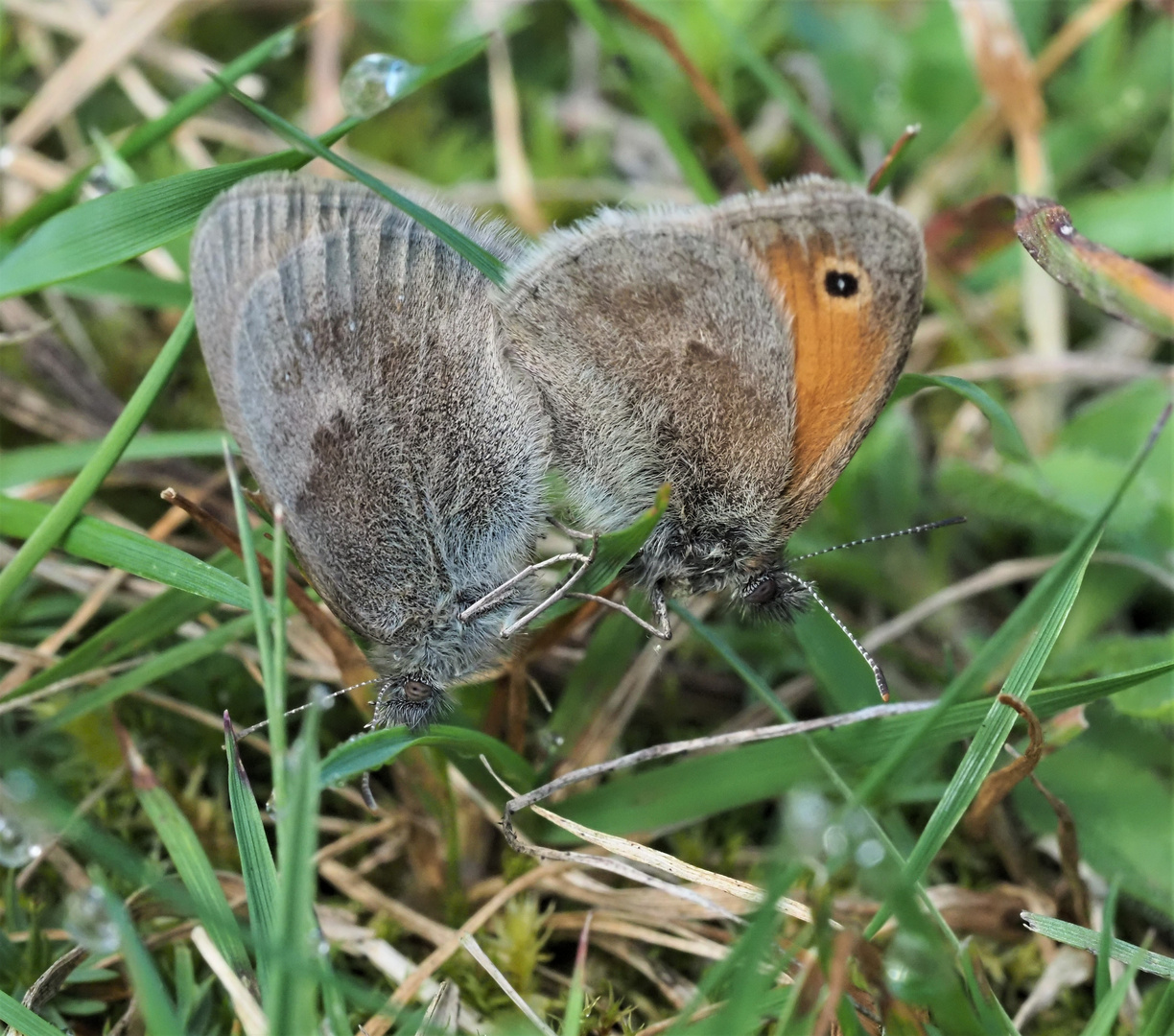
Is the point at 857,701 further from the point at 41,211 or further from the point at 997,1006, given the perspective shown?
A: the point at 41,211

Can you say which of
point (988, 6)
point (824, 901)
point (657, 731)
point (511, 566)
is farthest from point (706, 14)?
point (824, 901)

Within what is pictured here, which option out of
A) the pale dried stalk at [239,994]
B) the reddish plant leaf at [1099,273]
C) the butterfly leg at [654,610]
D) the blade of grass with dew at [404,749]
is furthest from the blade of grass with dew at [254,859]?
the reddish plant leaf at [1099,273]

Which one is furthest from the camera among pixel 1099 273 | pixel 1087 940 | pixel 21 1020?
pixel 1099 273

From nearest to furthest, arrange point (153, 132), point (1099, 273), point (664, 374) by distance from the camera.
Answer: point (1099, 273) < point (664, 374) < point (153, 132)

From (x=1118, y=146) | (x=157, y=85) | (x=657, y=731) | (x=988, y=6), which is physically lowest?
(x=657, y=731)

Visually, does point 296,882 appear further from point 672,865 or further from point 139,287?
point 139,287

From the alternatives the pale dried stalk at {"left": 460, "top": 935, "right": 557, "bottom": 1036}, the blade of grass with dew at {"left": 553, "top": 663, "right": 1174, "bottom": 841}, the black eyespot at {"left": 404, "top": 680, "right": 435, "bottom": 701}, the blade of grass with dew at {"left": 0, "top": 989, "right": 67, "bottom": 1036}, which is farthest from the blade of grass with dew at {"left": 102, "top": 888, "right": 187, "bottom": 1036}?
the blade of grass with dew at {"left": 553, "top": 663, "right": 1174, "bottom": 841}

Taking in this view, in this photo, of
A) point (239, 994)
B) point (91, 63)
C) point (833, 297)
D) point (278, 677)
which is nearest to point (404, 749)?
point (278, 677)
